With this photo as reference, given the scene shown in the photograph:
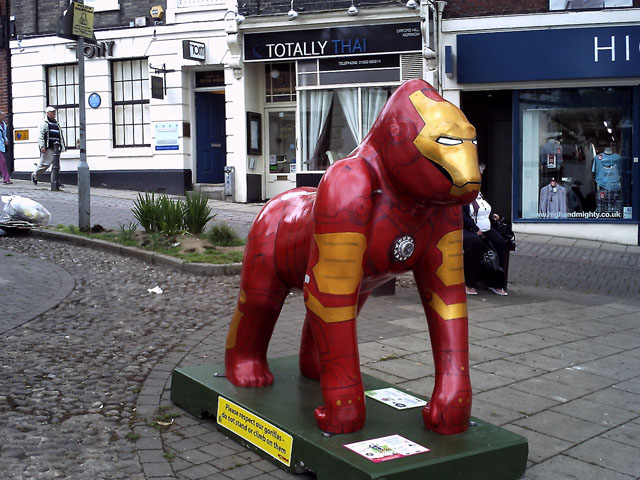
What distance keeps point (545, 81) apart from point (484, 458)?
42.6 ft

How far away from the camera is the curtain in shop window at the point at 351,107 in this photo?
16.8m

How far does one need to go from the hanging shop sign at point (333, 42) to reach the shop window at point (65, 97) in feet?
17.7

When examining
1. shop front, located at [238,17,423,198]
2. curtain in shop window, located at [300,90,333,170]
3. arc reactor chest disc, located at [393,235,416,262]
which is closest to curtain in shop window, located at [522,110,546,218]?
shop front, located at [238,17,423,198]

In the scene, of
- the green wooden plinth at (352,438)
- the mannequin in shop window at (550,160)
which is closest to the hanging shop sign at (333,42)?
the mannequin in shop window at (550,160)

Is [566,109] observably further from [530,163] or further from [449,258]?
[449,258]

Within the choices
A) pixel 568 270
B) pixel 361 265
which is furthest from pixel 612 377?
pixel 568 270

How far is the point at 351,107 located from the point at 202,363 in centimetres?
1200

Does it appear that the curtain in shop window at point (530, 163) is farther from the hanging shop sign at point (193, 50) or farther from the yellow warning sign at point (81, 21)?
the yellow warning sign at point (81, 21)

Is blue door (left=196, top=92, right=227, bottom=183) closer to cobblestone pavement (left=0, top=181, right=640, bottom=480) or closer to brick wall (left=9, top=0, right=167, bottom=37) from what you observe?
brick wall (left=9, top=0, right=167, bottom=37)

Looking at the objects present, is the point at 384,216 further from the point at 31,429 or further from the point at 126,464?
the point at 31,429

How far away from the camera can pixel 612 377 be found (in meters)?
5.53

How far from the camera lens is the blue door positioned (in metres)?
18.6

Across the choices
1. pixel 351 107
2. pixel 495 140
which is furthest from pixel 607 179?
pixel 351 107

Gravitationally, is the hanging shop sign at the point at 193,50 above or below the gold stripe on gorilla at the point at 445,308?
above
